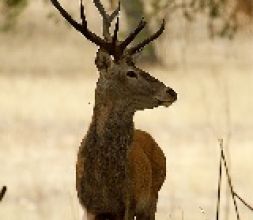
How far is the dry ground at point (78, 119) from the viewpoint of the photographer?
16.2 meters

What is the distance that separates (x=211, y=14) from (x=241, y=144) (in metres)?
5.17

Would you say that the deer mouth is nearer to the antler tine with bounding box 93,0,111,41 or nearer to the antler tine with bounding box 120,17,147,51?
the antler tine with bounding box 120,17,147,51

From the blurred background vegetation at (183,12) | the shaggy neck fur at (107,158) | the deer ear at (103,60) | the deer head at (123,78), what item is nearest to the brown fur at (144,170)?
the shaggy neck fur at (107,158)

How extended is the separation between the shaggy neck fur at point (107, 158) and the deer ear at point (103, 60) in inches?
6.5

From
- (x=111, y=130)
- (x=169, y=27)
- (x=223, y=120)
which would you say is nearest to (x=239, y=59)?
(x=169, y=27)

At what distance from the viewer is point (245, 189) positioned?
16938 mm

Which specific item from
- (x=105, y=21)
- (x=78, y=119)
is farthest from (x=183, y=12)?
(x=78, y=119)

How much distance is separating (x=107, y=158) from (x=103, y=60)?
436 mm

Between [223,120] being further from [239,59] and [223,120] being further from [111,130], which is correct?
[111,130]

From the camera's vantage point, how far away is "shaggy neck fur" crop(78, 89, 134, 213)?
5.15 metres

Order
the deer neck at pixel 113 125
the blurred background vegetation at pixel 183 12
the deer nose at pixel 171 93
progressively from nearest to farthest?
the deer nose at pixel 171 93 < the deer neck at pixel 113 125 < the blurred background vegetation at pixel 183 12

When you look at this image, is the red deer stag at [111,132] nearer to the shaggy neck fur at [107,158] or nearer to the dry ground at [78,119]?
the shaggy neck fur at [107,158]

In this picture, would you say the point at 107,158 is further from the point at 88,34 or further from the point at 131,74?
the point at 88,34

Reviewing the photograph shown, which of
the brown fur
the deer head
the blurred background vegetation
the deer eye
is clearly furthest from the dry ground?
the blurred background vegetation
